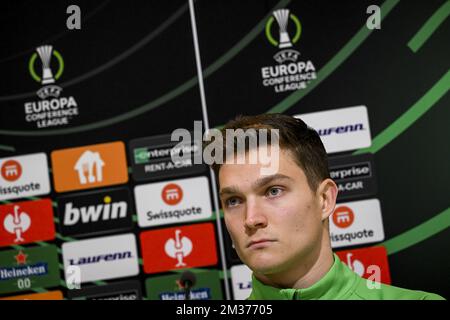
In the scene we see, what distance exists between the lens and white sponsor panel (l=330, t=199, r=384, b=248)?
2.46 m

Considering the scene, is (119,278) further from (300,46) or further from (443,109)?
(443,109)

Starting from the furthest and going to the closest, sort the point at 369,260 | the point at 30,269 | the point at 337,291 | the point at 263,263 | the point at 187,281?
the point at 30,269, the point at 369,260, the point at 187,281, the point at 337,291, the point at 263,263

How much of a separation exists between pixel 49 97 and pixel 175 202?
0.74 m

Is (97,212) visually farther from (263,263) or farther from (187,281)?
(263,263)

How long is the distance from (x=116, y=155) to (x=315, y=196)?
1.54 m

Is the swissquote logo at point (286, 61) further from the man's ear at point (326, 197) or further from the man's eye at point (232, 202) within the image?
the man's eye at point (232, 202)

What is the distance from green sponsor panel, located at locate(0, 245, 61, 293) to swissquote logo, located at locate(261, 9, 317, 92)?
4.02 ft

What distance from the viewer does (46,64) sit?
2611 millimetres

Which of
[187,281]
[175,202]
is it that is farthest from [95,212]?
[187,281]

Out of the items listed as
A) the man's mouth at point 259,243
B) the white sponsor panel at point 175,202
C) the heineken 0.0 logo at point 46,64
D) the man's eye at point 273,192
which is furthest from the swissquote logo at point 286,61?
the man's mouth at point 259,243
